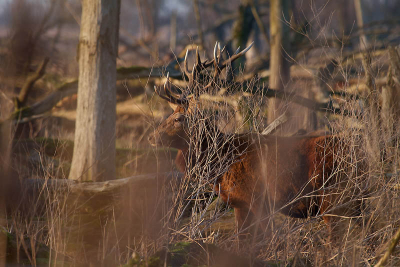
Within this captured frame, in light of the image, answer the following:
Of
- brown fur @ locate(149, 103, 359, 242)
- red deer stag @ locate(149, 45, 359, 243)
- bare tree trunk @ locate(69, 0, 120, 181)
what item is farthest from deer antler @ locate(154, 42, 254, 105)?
bare tree trunk @ locate(69, 0, 120, 181)

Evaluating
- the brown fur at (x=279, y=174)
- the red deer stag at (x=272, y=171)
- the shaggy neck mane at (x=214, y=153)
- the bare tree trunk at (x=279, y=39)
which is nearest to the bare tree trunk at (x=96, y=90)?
the shaggy neck mane at (x=214, y=153)

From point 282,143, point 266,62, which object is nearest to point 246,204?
point 282,143

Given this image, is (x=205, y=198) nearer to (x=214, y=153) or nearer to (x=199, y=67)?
(x=214, y=153)

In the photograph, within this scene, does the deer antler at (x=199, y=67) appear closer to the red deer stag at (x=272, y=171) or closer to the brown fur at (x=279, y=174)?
the red deer stag at (x=272, y=171)

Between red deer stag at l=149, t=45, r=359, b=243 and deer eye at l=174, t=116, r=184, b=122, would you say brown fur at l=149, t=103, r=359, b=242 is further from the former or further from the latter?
deer eye at l=174, t=116, r=184, b=122

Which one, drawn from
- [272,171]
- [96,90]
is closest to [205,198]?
[272,171]

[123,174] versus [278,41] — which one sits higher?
[278,41]

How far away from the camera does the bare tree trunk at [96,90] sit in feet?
22.4

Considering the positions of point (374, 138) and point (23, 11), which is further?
point (23, 11)

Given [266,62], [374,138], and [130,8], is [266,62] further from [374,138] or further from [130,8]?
[130,8]

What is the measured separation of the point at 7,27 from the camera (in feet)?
41.4

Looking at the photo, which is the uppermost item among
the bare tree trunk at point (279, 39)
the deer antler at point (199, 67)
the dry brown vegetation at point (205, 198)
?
the bare tree trunk at point (279, 39)

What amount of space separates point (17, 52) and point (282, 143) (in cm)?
970

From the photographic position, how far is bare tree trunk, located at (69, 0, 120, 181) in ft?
22.4
